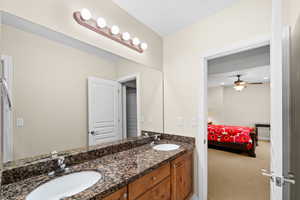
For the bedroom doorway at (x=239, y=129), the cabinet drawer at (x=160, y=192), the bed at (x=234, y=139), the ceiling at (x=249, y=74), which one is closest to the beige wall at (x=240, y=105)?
the bedroom doorway at (x=239, y=129)

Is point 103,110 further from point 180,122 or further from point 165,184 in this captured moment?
point 180,122

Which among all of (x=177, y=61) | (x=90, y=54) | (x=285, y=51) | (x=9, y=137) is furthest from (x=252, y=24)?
(x=9, y=137)

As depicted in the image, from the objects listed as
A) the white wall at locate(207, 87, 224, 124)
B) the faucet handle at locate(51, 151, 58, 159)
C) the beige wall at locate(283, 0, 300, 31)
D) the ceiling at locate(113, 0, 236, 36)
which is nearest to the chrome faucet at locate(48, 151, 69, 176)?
the faucet handle at locate(51, 151, 58, 159)

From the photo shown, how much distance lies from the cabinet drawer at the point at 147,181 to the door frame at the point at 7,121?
2.93 feet

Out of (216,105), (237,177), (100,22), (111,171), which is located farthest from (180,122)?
(216,105)

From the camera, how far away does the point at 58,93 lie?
48.0 inches

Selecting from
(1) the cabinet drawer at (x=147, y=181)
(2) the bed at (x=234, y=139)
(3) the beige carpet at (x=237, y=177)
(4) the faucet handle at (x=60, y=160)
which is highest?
(4) the faucet handle at (x=60, y=160)

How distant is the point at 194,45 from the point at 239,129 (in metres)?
3.42

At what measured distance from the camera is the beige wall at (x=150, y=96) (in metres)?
2.07

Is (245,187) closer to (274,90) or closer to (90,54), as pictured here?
(274,90)

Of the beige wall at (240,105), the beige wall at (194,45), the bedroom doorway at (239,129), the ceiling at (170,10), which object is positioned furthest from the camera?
the beige wall at (240,105)

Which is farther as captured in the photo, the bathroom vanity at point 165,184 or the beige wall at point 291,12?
the bathroom vanity at point 165,184

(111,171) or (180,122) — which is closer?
(111,171)

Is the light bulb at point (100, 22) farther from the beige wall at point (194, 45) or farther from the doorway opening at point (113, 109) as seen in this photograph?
the beige wall at point (194, 45)
